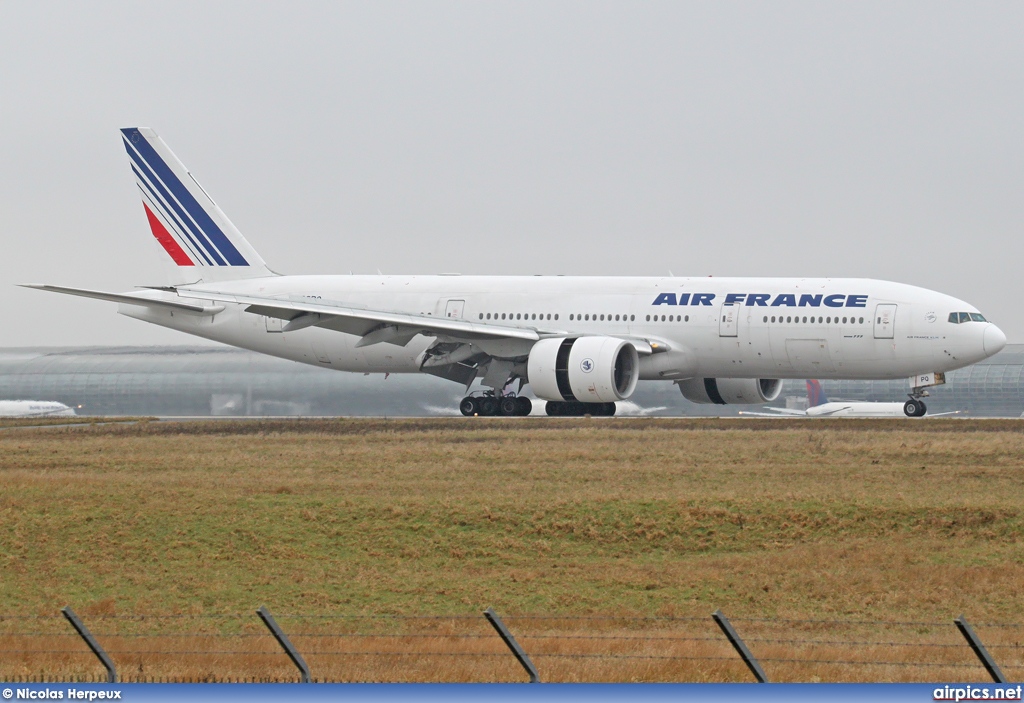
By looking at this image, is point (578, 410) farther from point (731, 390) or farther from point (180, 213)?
point (180, 213)

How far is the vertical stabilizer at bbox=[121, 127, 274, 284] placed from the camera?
4938 centimetres

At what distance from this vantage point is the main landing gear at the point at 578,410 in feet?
145

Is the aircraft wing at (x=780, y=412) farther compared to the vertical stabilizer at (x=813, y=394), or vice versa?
the aircraft wing at (x=780, y=412)

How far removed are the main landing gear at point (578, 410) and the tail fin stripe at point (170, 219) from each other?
1393 centimetres

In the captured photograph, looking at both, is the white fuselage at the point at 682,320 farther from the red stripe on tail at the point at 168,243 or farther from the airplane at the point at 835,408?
the airplane at the point at 835,408

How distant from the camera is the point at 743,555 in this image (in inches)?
859

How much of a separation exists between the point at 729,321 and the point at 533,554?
19.6 m

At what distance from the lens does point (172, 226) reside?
1957 inches

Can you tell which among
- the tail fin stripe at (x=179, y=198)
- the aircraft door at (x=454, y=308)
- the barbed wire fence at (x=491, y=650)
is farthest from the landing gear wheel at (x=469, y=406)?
the barbed wire fence at (x=491, y=650)

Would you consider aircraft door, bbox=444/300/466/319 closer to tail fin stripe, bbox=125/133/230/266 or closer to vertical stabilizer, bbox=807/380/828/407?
tail fin stripe, bbox=125/133/230/266

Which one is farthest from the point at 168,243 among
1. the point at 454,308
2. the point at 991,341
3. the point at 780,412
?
the point at 780,412

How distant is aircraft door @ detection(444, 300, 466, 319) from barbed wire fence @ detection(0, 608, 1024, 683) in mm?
26189

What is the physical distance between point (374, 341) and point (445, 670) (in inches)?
1142

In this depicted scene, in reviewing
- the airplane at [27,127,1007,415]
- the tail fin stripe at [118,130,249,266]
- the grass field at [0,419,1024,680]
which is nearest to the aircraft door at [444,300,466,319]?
the airplane at [27,127,1007,415]
